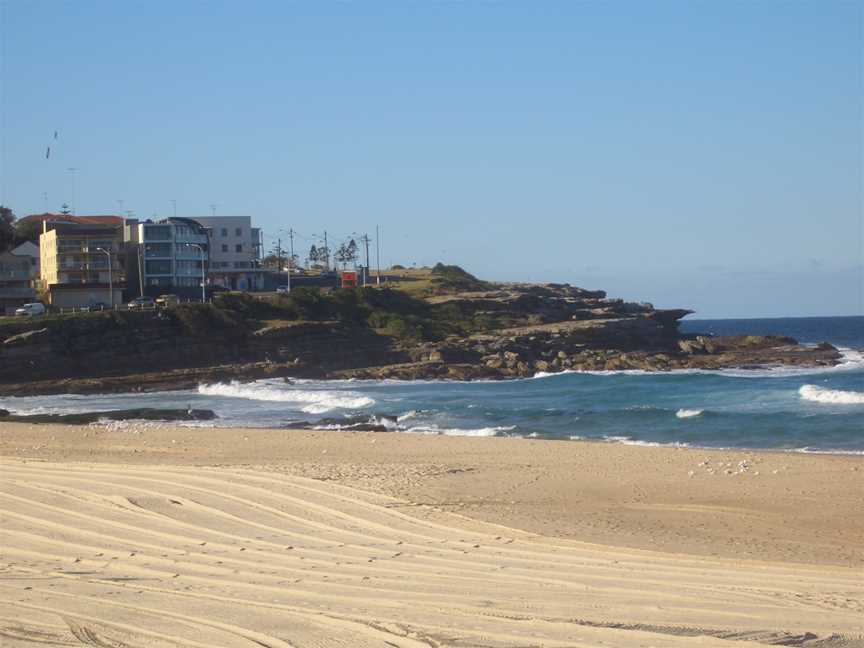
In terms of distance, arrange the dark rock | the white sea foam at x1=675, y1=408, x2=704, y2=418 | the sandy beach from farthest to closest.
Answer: the dark rock < the white sea foam at x1=675, y1=408, x2=704, y2=418 < the sandy beach

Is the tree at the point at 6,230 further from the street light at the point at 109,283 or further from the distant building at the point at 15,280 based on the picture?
the street light at the point at 109,283

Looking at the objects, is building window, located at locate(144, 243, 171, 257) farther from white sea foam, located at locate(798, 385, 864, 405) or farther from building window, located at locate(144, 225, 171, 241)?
white sea foam, located at locate(798, 385, 864, 405)

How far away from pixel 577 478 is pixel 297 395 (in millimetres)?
24858

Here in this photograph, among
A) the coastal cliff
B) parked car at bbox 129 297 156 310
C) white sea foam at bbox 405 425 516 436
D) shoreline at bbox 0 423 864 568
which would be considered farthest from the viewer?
parked car at bbox 129 297 156 310

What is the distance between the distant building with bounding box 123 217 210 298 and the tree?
13.0 meters

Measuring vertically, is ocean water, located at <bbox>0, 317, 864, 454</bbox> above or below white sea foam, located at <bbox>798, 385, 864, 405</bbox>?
below

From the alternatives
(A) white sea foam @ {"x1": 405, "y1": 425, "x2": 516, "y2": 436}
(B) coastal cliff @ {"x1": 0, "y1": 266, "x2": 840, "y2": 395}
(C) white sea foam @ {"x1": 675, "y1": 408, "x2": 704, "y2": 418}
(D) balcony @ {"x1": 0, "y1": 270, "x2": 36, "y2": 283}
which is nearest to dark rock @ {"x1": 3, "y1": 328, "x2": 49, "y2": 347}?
(B) coastal cliff @ {"x1": 0, "y1": 266, "x2": 840, "y2": 395}

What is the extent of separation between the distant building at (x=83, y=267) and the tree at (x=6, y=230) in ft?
46.4

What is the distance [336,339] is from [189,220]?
29.2 metres

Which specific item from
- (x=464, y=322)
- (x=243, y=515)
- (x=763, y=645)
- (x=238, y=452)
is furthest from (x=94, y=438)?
(x=464, y=322)

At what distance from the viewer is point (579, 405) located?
35.1 metres

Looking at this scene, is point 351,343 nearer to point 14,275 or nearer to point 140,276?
point 140,276

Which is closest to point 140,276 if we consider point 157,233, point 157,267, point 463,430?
point 157,267

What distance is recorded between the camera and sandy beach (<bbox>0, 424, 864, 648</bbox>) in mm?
8383
